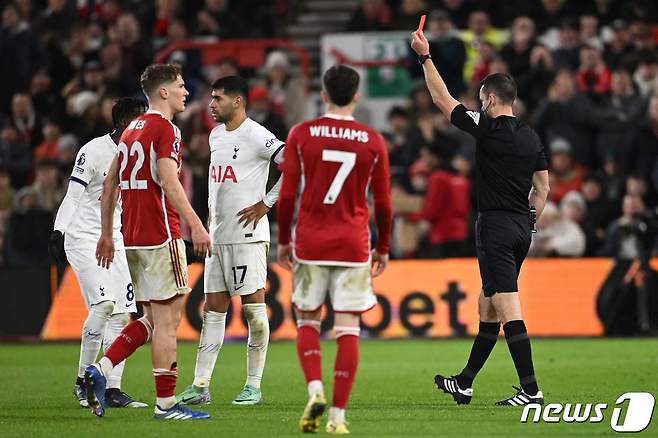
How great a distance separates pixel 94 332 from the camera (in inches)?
439

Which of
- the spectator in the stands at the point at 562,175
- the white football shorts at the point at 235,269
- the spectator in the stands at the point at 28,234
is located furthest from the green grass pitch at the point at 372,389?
the spectator in the stands at the point at 562,175

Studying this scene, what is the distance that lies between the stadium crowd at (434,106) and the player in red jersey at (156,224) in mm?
9590

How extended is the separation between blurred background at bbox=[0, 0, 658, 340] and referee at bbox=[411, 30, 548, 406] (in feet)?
27.5

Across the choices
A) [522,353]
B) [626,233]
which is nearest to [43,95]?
[626,233]

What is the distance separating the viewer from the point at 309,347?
29.0ft

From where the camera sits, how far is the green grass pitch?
30.2 ft

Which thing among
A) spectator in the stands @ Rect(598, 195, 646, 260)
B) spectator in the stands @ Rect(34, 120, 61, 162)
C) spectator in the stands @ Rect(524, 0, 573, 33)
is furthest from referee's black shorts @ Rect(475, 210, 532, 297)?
spectator in the stands @ Rect(34, 120, 61, 162)

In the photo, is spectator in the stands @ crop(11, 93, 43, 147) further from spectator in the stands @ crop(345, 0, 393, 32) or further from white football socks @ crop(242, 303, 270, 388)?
white football socks @ crop(242, 303, 270, 388)

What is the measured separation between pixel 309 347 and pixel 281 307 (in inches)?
402

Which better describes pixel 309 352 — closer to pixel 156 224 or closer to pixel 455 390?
pixel 156 224

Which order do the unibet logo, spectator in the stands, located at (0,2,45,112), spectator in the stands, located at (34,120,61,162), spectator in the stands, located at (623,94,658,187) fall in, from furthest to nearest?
1. spectator in the stands, located at (0,2,45,112)
2. spectator in the stands, located at (34,120,61,162)
3. spectator in the stands, located at (623,94,658,187)
4. the unibet logo

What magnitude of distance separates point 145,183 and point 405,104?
13.5 metres

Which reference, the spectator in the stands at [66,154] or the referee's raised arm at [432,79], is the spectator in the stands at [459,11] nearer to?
the spectator in the stands at [66,154]

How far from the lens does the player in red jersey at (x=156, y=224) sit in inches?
380
